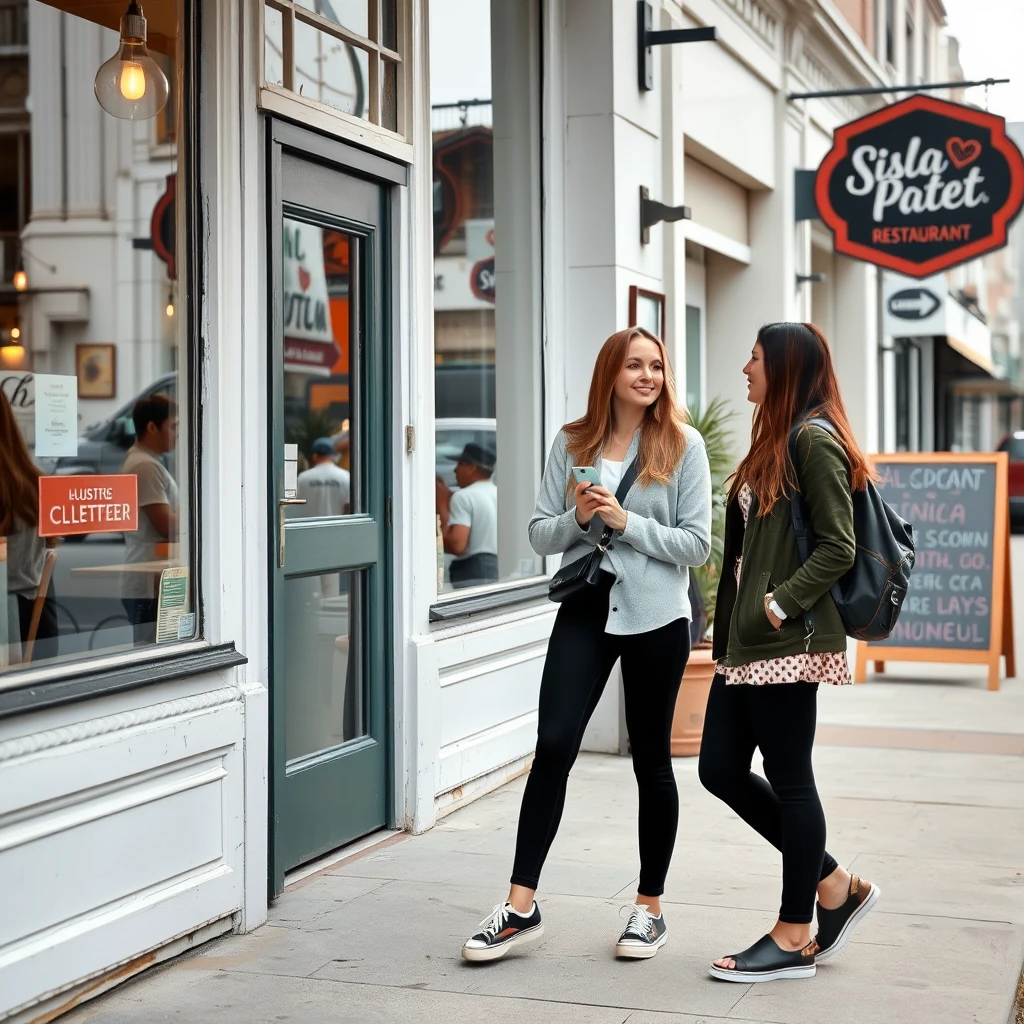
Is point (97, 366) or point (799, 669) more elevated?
point (97, 366)

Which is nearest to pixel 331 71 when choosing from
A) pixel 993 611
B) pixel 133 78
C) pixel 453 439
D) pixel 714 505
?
pixel 133 78

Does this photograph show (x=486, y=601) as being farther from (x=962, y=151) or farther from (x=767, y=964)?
(x=962, y=151)

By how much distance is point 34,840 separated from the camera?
12.0ft

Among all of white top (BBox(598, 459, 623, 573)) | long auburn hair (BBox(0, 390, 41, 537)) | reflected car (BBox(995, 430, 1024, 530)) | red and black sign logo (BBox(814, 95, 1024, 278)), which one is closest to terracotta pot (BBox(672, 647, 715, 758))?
Answer: white top (BBox(598, 459, 623, 573))

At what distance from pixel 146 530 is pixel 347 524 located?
100 cm

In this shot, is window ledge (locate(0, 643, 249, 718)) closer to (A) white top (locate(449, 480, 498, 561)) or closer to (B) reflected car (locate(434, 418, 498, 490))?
(B) reflected car (locate(434, 418, 498, 490))

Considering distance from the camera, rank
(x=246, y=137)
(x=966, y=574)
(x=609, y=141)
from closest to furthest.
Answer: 1. (x=246, y=137)
2. (x=609, y=141)
3. (x=966, y=574)

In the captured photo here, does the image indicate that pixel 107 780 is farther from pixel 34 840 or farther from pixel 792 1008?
pixel 792 1008

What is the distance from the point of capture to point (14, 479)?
4.88 metres

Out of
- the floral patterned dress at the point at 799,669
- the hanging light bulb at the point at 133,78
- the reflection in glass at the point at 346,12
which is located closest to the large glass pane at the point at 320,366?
the hanging light bulb at the point at 133,78

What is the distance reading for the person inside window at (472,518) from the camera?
670cm

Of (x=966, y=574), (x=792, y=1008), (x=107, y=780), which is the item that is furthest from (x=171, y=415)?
(x=966, y=574)

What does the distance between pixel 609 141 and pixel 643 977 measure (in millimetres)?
4640

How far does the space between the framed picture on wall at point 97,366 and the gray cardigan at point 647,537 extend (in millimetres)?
5855
